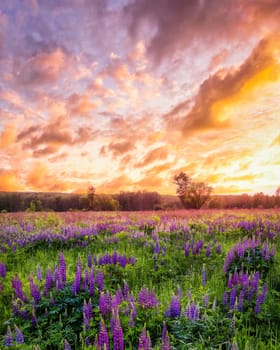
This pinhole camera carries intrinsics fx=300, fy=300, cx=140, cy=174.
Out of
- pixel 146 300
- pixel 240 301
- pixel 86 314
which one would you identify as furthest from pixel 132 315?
pixel 240 301

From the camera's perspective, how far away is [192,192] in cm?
4353

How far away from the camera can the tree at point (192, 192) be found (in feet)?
141

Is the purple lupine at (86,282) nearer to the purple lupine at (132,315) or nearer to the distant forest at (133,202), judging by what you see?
the purple lupine at (132,315)

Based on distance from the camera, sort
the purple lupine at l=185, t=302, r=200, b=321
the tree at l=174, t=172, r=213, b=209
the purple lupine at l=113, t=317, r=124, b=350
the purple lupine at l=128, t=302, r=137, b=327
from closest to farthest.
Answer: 1. the purple lupine at l=113, t=317, r=124, b=350
2. the purple lupine at l=128, t=302, r=137, b=327
3. the purple lupine at l=185, t=302, r=200, b=321
4. the tree at l=174, t=172, r=213, b=209

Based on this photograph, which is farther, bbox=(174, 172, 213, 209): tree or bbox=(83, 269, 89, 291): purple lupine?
bbox=(174, 172, 213, 209): tree

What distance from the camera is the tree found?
43.1 meters

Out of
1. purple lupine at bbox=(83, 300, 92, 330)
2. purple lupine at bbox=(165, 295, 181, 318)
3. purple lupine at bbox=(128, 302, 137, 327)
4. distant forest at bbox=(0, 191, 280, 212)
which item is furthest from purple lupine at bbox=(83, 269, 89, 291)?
distant forest at bbox=(0, 191, 280, 212)

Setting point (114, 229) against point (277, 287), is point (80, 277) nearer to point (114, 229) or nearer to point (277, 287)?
point (277, 287)

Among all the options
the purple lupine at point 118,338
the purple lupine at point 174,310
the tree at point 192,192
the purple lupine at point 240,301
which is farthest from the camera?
the tree at point 192,192

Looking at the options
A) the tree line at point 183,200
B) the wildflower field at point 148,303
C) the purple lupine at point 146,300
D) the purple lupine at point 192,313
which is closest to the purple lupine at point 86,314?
the wildflower field at point 148,303

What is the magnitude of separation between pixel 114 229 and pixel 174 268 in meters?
4.47

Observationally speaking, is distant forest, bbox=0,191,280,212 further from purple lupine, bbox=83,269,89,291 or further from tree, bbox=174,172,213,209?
purple lupine, bbox=83,269,89,291

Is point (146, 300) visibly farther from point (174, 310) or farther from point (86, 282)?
point (86, 282)

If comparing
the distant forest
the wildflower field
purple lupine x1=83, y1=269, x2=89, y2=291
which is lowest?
the wildflower field
